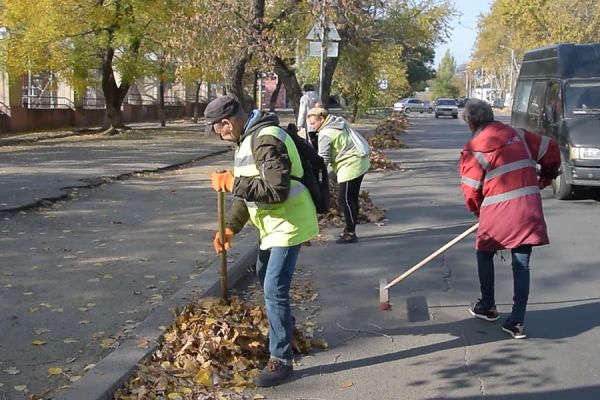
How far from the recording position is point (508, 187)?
5.33m

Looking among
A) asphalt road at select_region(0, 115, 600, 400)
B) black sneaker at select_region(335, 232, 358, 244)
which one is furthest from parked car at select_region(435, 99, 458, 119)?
black sneaker at select_region(335, 232, 358, 244)

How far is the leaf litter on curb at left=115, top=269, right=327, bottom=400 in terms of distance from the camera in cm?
446

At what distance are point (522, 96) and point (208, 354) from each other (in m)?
12.9

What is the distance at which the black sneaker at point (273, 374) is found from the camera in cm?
456

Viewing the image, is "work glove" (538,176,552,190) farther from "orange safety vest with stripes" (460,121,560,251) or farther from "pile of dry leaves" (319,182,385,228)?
"pile of dry leaves" (319,182,385,228)

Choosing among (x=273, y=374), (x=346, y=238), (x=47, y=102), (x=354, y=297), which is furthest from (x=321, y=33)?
(x=47, y=102)

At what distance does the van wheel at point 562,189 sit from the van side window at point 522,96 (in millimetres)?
3057

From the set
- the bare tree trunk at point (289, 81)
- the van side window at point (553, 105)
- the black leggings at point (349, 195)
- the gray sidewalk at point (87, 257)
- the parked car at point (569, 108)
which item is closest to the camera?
the gray sidewalk at point (87, 257)

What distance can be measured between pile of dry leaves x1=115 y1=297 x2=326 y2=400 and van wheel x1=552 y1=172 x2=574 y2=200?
8424mm

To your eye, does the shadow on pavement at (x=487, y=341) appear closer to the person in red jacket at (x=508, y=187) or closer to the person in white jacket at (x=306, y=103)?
the person in red jacket at (x=508, y=187)

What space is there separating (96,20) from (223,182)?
2315 cm

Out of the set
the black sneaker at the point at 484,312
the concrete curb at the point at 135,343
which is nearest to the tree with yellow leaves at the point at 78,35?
the concrete curb at the point at 135,343

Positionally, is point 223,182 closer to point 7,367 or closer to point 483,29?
point 7,367

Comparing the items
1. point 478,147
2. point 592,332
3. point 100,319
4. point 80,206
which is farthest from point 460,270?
point 80,206
